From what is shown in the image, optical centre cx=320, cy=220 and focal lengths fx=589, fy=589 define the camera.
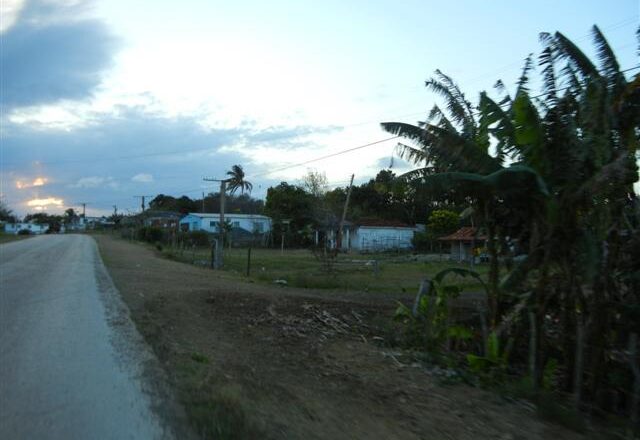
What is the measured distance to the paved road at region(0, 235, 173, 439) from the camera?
5.15 metres

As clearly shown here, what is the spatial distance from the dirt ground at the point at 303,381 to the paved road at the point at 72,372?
400 mm

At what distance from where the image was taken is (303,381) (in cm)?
776

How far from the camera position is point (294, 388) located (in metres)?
7.18

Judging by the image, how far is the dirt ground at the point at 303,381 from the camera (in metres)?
5.65

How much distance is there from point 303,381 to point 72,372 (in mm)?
2839

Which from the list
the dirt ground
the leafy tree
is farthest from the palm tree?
the dirt ground

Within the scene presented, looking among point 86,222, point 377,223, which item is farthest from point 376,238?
point 86,222

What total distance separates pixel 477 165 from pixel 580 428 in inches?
177

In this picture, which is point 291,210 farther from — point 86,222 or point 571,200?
point 86,222

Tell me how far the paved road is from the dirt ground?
1.31 ft

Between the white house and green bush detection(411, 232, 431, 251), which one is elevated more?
the white house

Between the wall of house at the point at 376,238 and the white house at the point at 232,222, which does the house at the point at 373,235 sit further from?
the white house at the point at 232,222

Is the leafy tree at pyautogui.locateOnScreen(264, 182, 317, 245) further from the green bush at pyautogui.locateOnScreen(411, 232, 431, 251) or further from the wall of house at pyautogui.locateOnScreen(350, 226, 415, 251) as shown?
the green bush at pyautogui.locateOnScreen(411, 232, 431, 251)

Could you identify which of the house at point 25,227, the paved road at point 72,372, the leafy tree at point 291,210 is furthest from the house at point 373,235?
the house at point 25,227
